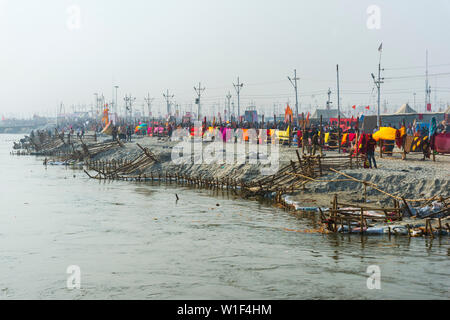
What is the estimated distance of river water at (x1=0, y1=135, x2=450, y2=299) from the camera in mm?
15430

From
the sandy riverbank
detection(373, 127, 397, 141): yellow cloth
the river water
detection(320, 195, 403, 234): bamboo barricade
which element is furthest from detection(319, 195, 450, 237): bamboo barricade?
detection(373, 127, 397, 141): yellow cloth

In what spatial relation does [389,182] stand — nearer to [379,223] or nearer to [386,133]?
[379,223]

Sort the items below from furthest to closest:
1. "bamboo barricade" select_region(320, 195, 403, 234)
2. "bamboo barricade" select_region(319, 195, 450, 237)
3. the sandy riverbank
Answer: the sandy riverbank → "bamboo barricade" select_region(320, 195, 403, 234) → "bamboo barricade" select_region(319, 195, 450, 237)

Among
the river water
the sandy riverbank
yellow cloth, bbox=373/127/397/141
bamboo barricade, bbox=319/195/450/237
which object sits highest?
yellow cloth, bbox=373/127/397/141

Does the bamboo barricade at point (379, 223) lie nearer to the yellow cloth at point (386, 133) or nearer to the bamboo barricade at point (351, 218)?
the bamboo barricade at point (351, 218)

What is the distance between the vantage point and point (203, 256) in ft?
62.4

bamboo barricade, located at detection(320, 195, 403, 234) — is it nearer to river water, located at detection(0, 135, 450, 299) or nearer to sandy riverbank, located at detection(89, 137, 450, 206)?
river water, located at detection(0, 135, 450, 299)

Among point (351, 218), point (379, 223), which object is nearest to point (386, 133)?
point (379, 223)

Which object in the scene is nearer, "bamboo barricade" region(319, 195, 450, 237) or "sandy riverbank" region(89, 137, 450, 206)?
"bamboo barricade" region(319, 195, 450, 237)

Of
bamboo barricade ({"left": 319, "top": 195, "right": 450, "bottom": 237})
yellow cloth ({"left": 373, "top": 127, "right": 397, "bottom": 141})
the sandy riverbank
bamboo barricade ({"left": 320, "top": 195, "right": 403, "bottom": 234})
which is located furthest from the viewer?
yellow cloth ({"left": 373, "top": 127, "right": 397, "bottom": 141})

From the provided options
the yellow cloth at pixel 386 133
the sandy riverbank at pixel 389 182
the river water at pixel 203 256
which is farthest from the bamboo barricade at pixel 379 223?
the yellow cloth at pixel 386 133

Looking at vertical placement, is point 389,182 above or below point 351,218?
above
